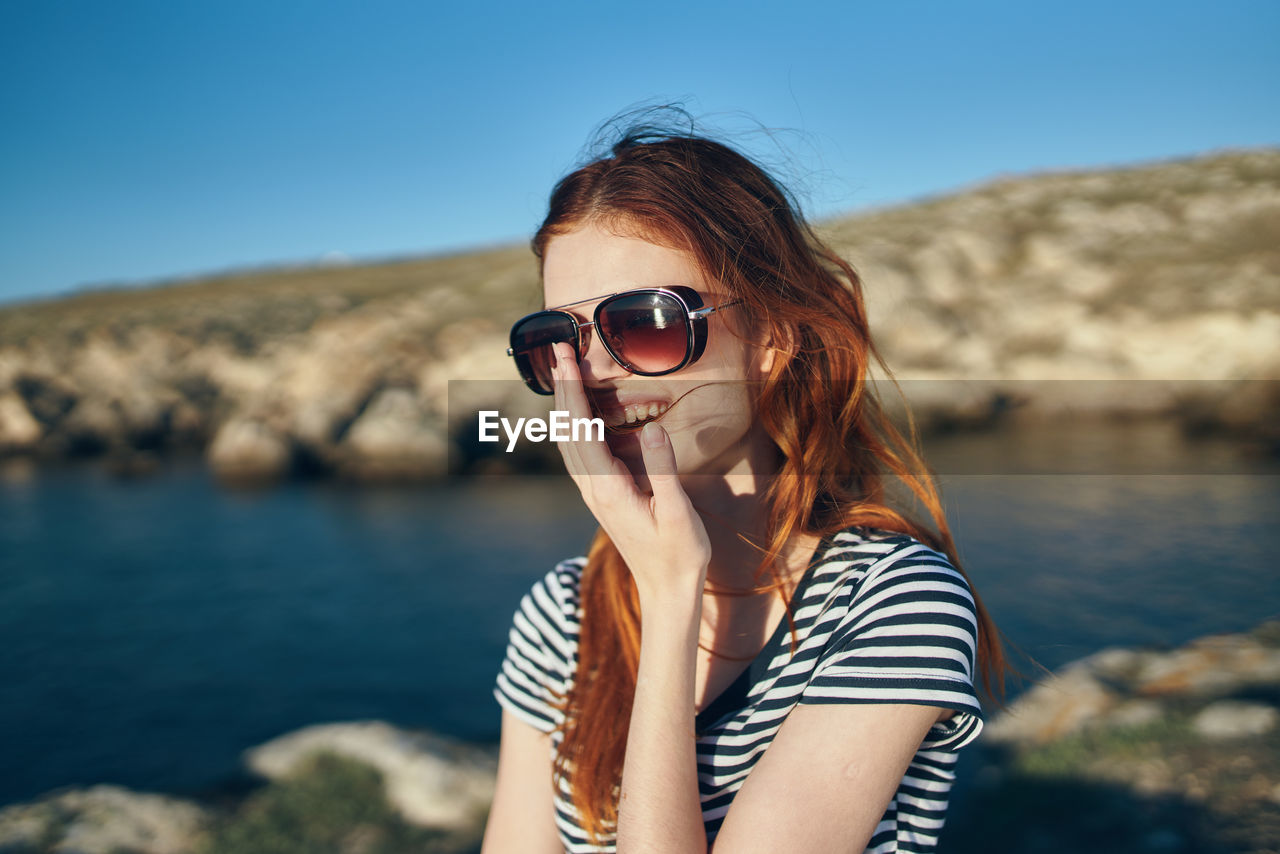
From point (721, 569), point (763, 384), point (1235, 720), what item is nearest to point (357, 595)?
point (1235, 720)

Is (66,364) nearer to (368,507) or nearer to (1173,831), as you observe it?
(368,507)

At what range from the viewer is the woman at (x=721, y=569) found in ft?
5.61

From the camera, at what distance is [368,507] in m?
21.0

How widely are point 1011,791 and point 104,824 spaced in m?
6.61

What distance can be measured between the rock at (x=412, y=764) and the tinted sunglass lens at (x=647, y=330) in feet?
17.3

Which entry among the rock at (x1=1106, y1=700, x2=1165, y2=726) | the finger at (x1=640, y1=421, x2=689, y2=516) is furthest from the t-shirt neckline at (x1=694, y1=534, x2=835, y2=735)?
the rock at (x1=1106, y1=700, x2=1165, y2=726)

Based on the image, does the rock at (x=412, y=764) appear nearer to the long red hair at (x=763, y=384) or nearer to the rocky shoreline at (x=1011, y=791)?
the rocky shoreline at (x=1011, y=791)

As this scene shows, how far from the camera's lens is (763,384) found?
2.32 metres

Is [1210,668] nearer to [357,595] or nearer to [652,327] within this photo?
[652,327]

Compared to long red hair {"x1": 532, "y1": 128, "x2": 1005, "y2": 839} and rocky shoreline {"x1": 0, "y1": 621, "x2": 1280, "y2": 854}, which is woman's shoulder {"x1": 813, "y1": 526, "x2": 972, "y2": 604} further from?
rocky shoreline {"x1": 0, "y1": 621, "x2": 1280, "y2": 854}

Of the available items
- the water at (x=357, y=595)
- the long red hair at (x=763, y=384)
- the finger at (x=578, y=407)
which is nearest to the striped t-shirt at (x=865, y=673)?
the long red hair at (x=763, y=384)

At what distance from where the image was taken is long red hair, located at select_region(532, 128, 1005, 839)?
2141 millimetres

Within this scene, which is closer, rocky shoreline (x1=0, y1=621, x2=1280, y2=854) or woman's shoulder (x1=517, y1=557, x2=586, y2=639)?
woman's shoulder (x1=517, y1=557, x2=586, y2=639)

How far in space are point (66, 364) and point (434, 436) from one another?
2337cm
